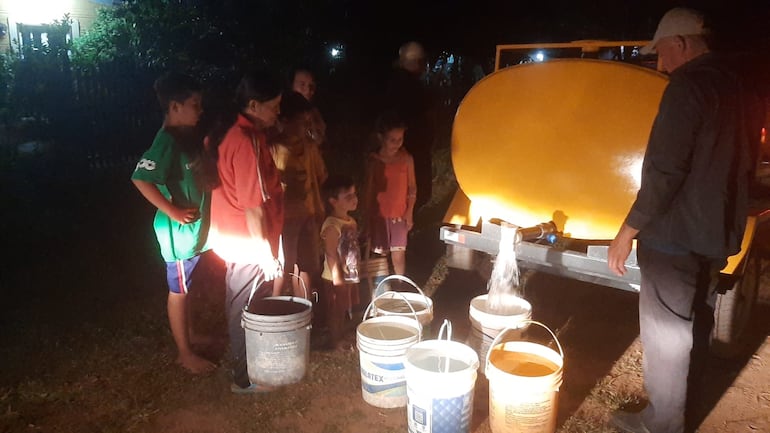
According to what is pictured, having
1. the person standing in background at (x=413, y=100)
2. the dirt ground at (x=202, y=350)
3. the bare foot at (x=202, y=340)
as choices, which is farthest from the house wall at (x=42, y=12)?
the bare foot at (x=202, y=340)

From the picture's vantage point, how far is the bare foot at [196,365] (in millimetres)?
4074

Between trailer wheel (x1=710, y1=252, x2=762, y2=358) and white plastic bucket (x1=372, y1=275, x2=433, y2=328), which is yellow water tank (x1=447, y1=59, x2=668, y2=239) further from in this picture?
trailer wheel (x1=710, y1=252, x2=762, y2=358)

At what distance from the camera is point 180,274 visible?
3.86 metres

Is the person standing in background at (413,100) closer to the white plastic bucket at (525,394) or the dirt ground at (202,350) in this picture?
the dirt ground at (202,350)

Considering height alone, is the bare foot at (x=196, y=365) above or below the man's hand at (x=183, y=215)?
below

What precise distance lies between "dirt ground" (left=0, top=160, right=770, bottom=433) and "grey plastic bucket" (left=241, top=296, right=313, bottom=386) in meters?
0.17

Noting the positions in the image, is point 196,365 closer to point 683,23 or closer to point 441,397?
point 441,397

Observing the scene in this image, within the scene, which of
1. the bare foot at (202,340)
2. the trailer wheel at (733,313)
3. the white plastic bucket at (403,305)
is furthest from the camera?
the bare foot at (202,340)

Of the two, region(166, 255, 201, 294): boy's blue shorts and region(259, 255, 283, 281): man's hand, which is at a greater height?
region(259, 255, 283, 281): man's hand

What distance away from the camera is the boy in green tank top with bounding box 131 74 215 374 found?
3.56 meters

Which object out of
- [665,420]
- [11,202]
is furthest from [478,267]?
[11,202]

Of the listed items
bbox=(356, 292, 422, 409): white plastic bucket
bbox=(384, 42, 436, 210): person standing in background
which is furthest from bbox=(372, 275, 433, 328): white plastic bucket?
bbox=(384, 42, 436, 210): person standing in background

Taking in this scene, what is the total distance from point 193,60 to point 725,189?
12.2m

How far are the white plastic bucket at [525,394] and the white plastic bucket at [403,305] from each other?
22.9 inches
